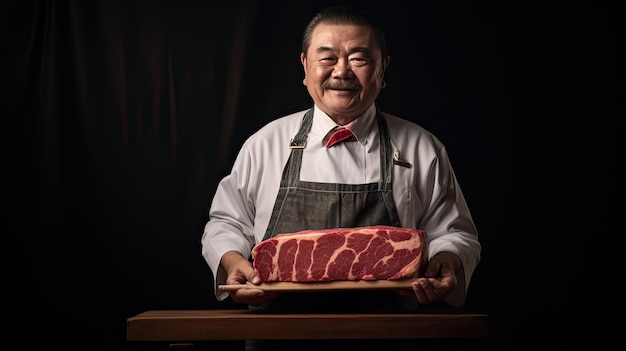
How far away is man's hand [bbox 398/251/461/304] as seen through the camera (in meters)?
2.51

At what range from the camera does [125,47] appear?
11.7 feet

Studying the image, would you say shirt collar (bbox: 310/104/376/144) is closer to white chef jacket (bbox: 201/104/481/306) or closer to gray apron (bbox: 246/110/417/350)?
white chef jacket (bbox: 201/104/481/306)

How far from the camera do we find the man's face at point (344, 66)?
288cm

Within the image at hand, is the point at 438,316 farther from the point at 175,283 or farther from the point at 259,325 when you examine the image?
the point at 175,283

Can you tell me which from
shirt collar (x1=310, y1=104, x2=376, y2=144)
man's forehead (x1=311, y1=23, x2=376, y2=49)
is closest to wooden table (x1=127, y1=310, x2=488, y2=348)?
shirt collar (x1=310, y1=104, x2=376, y2=144)

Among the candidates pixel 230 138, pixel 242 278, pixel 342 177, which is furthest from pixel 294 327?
pixel 230 138

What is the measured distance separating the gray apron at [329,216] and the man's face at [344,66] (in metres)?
0.27

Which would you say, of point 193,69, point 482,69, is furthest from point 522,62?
point 193,69

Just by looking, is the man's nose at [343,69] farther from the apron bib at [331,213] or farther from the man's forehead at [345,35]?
the apron bib at [331,213]

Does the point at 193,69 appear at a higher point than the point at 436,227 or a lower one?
higher

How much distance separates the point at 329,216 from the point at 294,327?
0.57 m

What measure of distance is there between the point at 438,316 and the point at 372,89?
0.95 metres

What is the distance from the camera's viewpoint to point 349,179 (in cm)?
290

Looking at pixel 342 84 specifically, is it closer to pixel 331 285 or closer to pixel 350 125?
pixel 350 125
